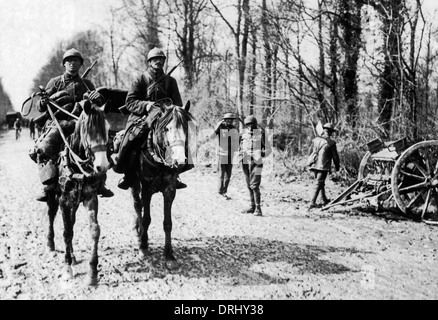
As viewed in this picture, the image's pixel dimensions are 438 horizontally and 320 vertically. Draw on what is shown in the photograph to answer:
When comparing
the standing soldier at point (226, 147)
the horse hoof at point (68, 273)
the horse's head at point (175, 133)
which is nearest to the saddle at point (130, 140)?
the horse's head at point (175, 133)

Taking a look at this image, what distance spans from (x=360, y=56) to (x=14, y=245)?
10994 millimetres

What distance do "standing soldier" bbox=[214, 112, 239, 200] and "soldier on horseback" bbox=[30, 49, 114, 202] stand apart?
15.4ft

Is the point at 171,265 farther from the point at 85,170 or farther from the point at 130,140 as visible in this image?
the point at 130,140

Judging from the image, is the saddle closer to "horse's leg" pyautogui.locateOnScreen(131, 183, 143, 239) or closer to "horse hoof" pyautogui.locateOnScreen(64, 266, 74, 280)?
"horse's leg" pyautogui.locateOnScreen(131, 183, 143, 239)

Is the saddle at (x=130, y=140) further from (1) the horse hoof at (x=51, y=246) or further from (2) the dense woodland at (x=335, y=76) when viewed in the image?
(2) the dense woodland at (x=335, y=76)

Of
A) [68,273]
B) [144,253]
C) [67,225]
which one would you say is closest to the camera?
[68,273]

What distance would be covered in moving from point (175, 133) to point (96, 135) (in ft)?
3.13

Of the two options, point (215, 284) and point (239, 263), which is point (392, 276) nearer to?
point (239, 263)

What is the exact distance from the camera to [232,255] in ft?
18.9

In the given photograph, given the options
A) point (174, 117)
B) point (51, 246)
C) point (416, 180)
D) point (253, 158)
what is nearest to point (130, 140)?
point (174, 117)

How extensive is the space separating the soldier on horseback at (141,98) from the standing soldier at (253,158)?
2.95m

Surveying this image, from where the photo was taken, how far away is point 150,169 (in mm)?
5227

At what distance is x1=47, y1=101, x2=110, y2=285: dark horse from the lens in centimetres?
416
